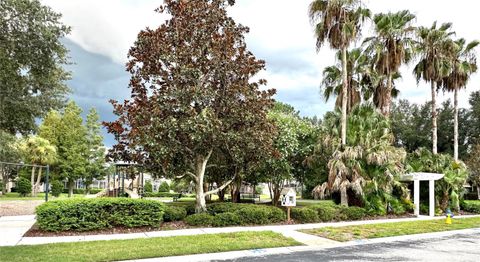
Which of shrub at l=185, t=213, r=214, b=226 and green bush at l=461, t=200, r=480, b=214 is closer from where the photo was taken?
shrub at l=185, t=213, r=214, b=226

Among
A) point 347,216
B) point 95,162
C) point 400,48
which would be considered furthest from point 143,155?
point 95,162

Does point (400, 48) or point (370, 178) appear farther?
point (400, 48)

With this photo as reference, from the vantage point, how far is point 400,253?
944cm

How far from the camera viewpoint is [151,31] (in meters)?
14.5

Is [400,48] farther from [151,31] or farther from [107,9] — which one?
[107,9]

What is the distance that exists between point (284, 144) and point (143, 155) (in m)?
6.39

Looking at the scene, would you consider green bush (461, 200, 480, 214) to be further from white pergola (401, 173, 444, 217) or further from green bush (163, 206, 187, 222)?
green bush (163, 206, 187, 222)

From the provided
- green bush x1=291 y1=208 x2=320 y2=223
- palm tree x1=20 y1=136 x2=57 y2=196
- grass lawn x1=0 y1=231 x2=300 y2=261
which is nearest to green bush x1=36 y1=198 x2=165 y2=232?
grass lawn x1=0 y1=231 x2=300 y2=261

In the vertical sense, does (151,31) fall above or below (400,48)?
below

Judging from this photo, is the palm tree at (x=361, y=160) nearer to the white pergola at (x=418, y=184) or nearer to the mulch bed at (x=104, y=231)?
the white pergola at (x=418, y=184)

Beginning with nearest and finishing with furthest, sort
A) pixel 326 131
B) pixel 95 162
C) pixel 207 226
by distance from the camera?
pixel 207 226, pixel 326 131, pixel 95 162

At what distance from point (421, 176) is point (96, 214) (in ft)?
50.9

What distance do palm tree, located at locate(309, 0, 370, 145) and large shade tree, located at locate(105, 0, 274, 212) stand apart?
18.9ft

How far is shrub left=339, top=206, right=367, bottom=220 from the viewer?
16.5 metres
